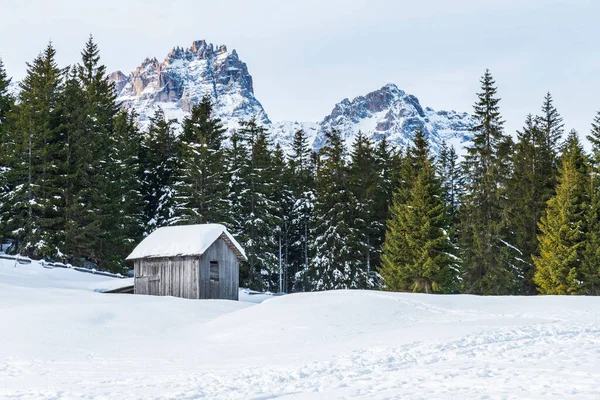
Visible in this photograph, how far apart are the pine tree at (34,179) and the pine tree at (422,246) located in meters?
23.6

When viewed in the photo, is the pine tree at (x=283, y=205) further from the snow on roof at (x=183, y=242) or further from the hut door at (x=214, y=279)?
the hut door at (x=214, y=279)

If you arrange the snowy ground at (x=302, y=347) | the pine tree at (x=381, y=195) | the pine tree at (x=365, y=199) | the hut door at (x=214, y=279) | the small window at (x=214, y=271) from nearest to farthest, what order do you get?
the snowy ground at (x=302, y=347), the hut door at (x=214, y=279), the small window at (x=214, y=271), the pine tree at (x=365, y=199), the pine tree at (x=381, y=195)

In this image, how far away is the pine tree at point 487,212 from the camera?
139 feet

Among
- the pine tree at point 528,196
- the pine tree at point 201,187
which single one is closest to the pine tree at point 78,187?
the pine tree at point 201,187

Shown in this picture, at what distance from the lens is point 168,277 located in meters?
34.5

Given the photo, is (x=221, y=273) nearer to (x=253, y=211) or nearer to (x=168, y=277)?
(x=168, y=277)

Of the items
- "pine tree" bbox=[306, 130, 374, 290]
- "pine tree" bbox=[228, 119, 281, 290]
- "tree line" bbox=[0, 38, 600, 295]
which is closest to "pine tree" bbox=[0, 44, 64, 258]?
"tree line" bbox=[0, 38, 600, 295]

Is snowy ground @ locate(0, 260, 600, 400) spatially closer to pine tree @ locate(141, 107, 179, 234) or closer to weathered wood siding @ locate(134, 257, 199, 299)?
weathered wood siding @ locate(134, 257, 199, 299)

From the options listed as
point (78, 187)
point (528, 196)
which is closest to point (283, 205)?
point (78, 187)

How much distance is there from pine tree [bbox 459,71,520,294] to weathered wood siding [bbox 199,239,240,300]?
18.0 m

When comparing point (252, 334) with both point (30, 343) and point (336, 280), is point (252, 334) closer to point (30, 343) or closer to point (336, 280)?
point (30, 343)

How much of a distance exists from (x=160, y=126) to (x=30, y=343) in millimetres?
40795

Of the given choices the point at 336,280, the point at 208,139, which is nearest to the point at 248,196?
the point at 208,139

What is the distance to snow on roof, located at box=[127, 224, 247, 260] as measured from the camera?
3391 centimetres
